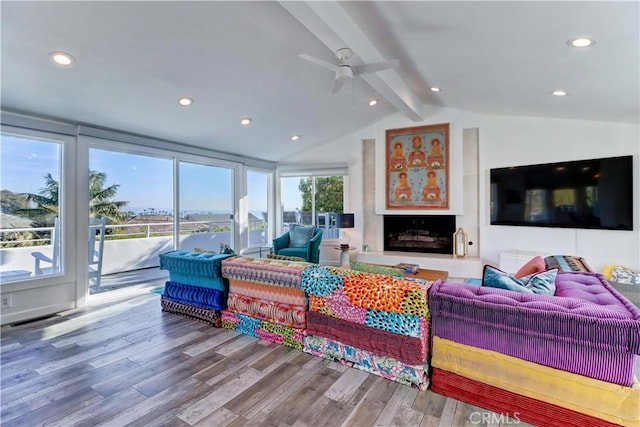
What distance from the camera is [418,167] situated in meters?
5.83

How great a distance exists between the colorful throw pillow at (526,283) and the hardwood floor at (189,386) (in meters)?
0.77

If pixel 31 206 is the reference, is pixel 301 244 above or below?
below

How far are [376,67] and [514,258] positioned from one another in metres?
3.59

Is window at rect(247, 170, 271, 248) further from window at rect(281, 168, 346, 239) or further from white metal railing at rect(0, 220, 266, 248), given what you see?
window at rect(281, 168, 346, 239)

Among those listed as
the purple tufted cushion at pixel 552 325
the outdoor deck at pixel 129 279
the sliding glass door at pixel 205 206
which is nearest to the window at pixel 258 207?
the sliding glass door at pixel 205 206

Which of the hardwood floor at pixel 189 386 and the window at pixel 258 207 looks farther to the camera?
the window at pixel 258 207

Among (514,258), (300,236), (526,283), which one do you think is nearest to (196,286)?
(300,236)

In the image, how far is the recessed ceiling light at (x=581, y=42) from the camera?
2.22 m

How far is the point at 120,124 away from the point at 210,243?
2625mm

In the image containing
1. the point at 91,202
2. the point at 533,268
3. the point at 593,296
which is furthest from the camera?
the point at 91,202

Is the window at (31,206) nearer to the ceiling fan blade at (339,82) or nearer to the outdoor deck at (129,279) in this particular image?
the outdoor deck at (129,279)

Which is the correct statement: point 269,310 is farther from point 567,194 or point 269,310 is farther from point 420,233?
point 567,194

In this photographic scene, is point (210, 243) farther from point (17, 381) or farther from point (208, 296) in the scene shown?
point (17, 381)

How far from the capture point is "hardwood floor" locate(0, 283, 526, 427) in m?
1.88
